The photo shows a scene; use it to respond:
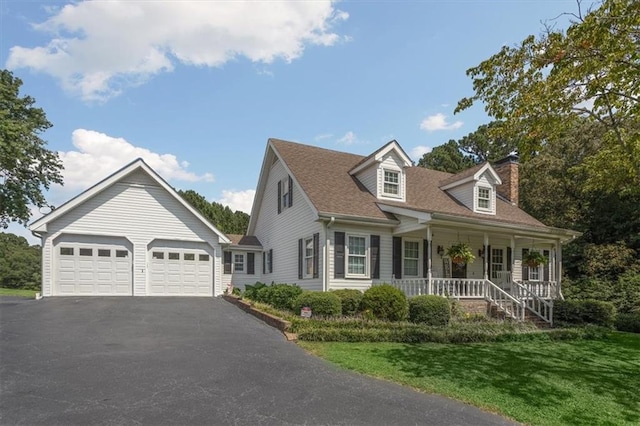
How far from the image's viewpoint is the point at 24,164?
26781 mm

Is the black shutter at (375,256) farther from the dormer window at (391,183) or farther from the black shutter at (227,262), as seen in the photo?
the black shutter at (227,262)

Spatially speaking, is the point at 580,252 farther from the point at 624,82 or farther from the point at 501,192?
the point at 624,82

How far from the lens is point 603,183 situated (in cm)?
1420

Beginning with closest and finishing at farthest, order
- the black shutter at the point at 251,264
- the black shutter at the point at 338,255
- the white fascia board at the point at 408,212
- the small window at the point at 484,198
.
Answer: the white fascia board at the point at 408,212 < the black shutter at the point at 338,255 < the small window at the point at 484,198 < the black shutter at the point at 251,264

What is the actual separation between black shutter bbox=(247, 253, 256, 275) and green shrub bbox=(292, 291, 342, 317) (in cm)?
1074

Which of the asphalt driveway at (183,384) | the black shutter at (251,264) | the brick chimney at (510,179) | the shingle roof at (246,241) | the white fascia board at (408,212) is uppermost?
the brick chimney at (510,179)

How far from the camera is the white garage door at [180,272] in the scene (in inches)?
Result: 721

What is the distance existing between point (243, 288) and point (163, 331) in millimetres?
12273

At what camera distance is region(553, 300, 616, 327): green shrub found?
16125 mm

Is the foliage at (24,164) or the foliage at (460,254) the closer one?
the foliage at (460,254)

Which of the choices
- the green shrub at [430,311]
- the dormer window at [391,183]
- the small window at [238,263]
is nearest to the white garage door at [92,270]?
the small window at [238,263]

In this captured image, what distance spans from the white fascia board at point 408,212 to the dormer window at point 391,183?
51.5 inches

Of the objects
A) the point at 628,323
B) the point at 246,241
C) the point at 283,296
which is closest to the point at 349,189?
the point at 283,296

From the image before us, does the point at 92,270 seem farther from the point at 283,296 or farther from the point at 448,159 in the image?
the point at 448,159
